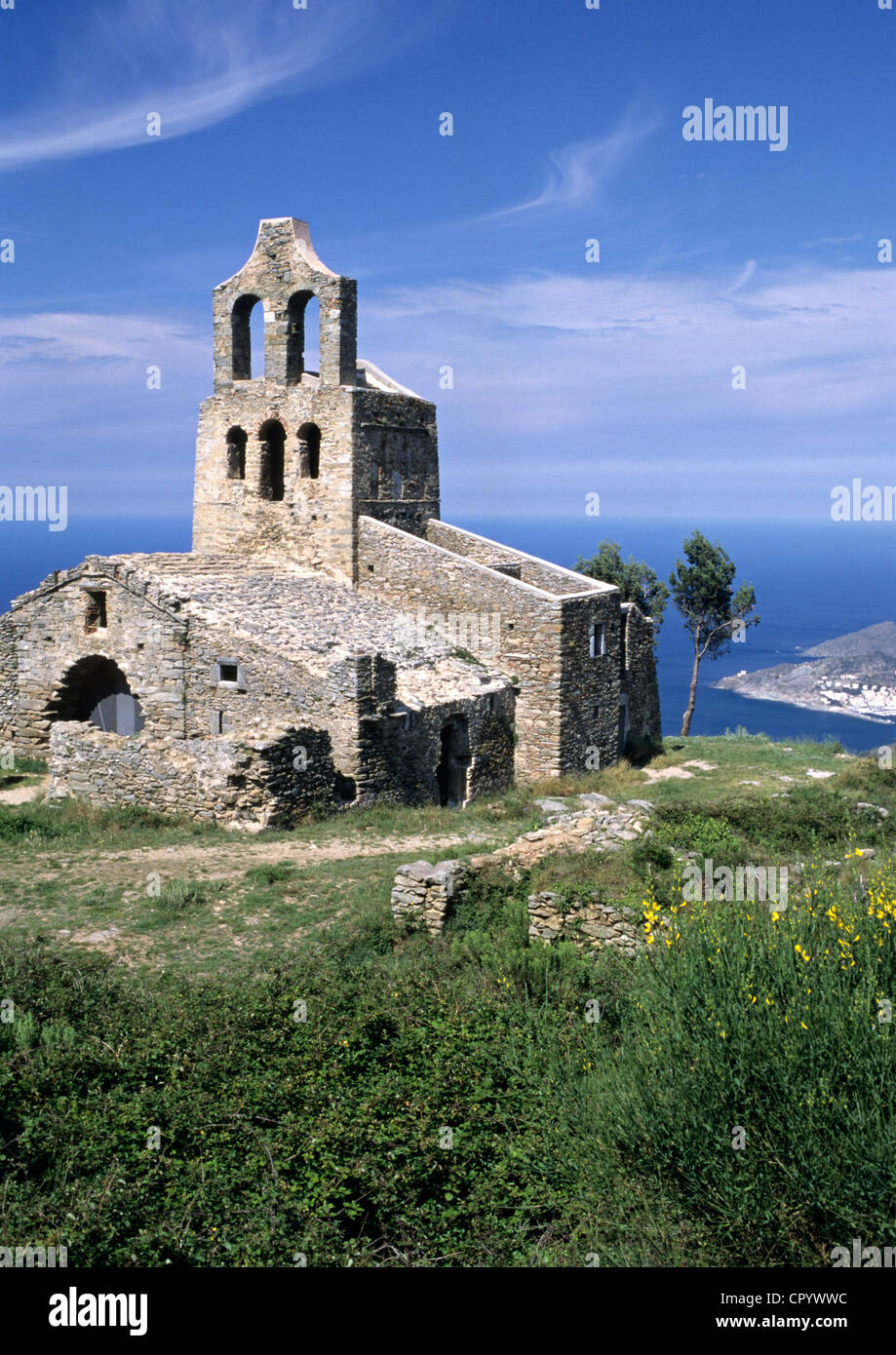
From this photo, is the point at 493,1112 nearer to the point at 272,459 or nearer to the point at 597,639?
the point at 597,639

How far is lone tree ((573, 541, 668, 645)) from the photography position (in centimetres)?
3881

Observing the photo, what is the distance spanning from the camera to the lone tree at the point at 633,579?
3881 centimetres

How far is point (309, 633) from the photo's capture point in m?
22.3

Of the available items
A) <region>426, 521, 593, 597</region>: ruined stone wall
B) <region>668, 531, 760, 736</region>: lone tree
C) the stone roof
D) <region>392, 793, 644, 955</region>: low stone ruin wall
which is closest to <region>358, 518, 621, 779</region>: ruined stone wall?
the stone roof

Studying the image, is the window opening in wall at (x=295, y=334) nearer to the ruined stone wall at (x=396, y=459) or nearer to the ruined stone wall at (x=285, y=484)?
the ruined stone wall at (x=285, y=484)

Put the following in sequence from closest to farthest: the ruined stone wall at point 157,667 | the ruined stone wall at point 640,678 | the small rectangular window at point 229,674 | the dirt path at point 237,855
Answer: the dirt path at point 237,855 < the ruined stone wall at point 157,667 < the small rectangular window at point 229,674 < the ruined stone wall at point 640,678

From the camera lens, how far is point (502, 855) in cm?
1406

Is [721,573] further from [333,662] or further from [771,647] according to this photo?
[771,647]

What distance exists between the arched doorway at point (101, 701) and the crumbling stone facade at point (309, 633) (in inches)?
2.2

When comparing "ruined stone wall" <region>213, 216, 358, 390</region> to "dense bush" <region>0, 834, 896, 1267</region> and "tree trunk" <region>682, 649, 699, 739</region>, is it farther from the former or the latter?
"dense bush" <region>0, 834, 896, 1267</region>

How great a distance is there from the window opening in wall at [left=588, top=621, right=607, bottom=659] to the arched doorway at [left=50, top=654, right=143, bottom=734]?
1071 cm

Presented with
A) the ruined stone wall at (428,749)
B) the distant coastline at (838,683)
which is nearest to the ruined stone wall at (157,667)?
the ruined stone wall at (428,749)
